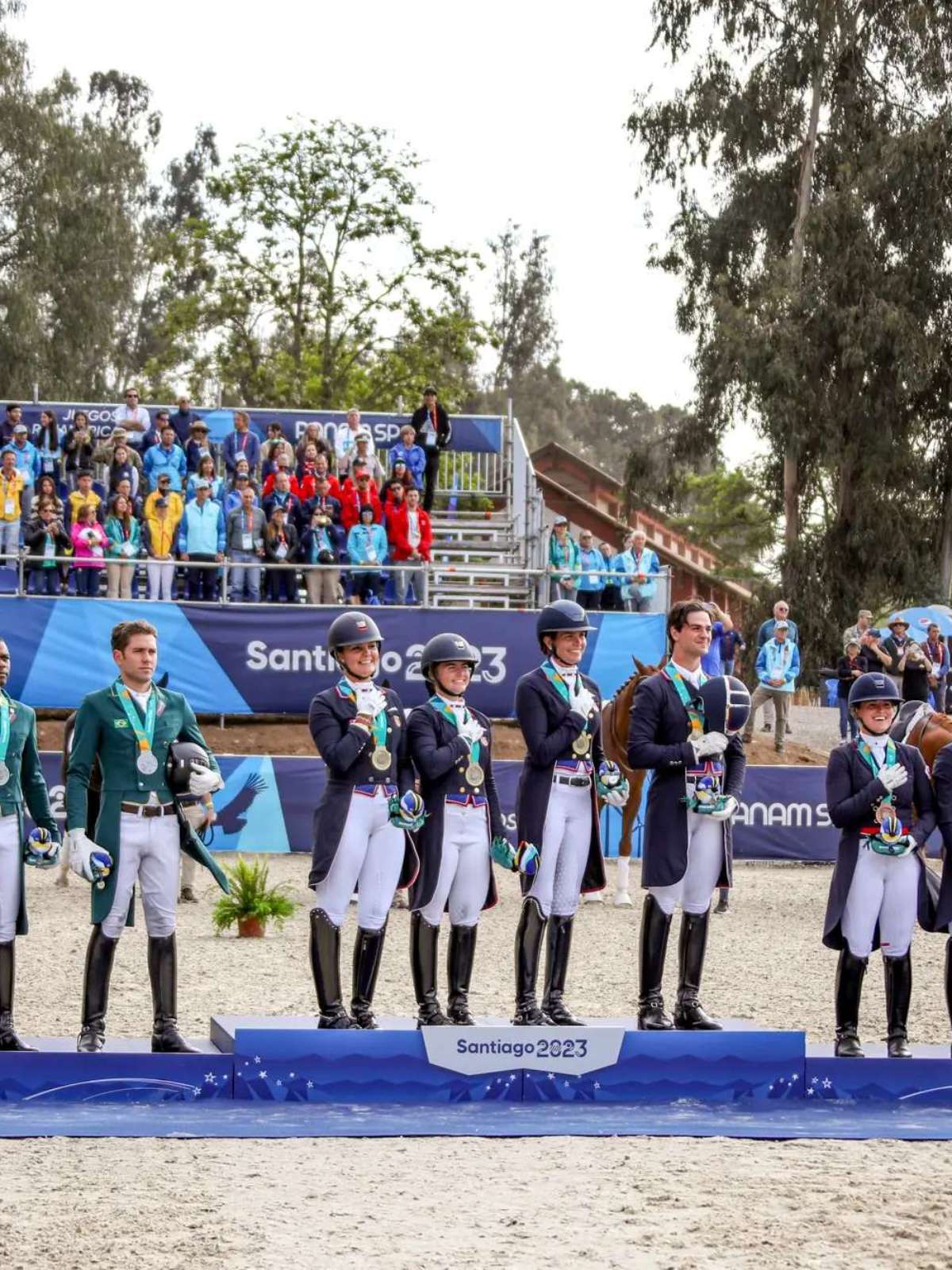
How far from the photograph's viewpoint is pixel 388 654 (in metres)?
21.6

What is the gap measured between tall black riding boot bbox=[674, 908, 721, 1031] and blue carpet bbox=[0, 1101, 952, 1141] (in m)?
0.50

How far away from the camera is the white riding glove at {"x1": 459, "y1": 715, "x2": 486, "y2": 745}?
884 centimetres

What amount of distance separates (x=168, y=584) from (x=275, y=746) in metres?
2.40

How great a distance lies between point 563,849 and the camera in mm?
8930

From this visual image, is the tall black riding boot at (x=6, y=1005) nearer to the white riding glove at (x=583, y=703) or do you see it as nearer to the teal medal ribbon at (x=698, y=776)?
the white riding glove at (x=583, y=703)

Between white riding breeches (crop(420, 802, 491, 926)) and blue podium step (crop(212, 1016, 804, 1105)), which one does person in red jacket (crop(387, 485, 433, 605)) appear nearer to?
white riding breeches (crop(420, 802, 491, 926))

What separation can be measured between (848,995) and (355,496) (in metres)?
14.5

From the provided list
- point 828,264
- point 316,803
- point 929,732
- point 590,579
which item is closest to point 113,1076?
point 929,732

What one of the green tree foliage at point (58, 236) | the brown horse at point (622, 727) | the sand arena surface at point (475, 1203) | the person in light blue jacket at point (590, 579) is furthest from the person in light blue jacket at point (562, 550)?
the green tree foliage at point (58, 236)

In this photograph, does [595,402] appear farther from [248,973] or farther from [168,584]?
[248,973]

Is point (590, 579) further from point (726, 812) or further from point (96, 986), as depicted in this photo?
point (96, 986)

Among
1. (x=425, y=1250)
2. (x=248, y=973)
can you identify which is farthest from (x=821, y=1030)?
(x=425, y=1250)

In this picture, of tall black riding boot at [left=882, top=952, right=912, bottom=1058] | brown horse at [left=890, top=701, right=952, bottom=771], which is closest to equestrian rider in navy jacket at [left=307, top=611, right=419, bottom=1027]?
tall black riding boot at [left=882, top=952, right=912, bottom=1058]

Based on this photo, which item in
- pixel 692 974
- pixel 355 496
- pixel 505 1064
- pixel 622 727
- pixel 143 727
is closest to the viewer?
pixel 143 727
